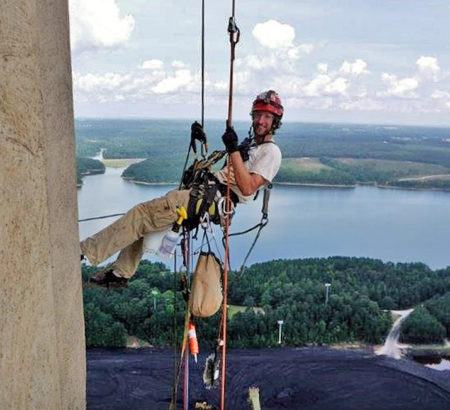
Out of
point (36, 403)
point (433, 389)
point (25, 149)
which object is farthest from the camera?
point (433, 389)

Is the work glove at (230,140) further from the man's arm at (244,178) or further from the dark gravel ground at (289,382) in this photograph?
the dark gravel ground at (289,382)

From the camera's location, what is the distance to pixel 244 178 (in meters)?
2.97

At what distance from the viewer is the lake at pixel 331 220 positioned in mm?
40656

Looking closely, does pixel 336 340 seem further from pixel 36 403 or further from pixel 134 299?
pixel 36 403

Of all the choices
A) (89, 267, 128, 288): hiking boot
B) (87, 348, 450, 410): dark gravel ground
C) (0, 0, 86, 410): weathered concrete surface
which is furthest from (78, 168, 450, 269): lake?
(0, 0, 86, 410): weathered concrete surface

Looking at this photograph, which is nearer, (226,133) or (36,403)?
(36,403)

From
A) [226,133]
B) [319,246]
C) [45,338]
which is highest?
[226,133]

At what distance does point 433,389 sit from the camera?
13.7 meters

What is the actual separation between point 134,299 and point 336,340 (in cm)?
724

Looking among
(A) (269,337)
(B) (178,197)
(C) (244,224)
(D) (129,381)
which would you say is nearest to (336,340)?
(A) (269,337)

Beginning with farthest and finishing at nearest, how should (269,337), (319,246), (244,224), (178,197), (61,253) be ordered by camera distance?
1. (244,224)
2. (319,246)
3. (269,337)
4. (178,197)
5. (61,253)

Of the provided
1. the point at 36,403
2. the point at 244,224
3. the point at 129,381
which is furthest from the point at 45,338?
the point at 244,224

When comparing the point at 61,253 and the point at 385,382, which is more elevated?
the point at 61,253

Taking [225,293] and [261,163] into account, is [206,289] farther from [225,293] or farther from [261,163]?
[261,163]
